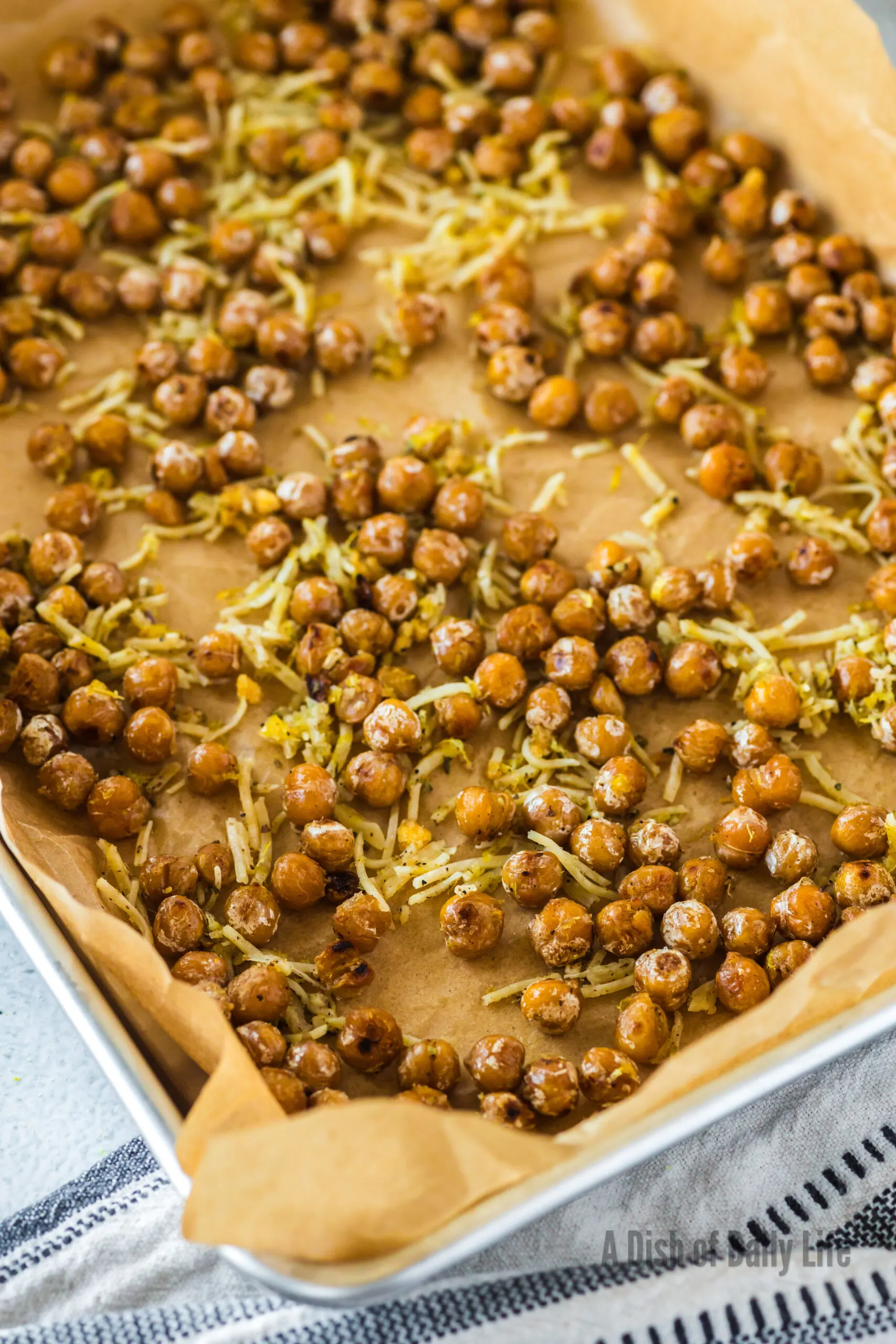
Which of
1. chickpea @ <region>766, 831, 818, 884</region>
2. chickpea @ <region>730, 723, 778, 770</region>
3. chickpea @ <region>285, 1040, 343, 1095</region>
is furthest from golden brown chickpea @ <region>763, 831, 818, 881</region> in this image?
chickpea @ <region>285, 1040, 343, 1095</region>

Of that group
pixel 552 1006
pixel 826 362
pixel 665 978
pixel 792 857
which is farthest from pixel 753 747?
pixel 826 362

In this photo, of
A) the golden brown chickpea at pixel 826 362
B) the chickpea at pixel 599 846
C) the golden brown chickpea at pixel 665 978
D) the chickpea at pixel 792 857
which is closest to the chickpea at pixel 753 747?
the chickpea at pixel 792 857

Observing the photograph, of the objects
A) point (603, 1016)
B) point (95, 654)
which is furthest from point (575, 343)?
point (603, 1016)

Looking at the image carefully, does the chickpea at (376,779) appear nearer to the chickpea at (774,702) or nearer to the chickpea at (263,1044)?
the chickpea at (263,1044)

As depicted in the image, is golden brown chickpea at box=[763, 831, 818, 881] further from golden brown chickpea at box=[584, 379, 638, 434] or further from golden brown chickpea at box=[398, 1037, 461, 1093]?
golden brown chickpea at box=[584, 379, 638, 434]

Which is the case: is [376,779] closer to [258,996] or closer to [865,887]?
[258,996]

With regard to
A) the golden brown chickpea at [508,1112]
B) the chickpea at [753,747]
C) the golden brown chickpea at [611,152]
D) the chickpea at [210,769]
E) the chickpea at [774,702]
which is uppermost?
the golden brown chickpea at [611,152]

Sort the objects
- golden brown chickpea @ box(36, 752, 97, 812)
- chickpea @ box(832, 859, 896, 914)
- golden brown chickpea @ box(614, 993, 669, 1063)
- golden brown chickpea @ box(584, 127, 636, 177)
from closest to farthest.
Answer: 1. golden brown chickpea @ box(614, 993, 669, 1063)
2. chickpea @ box(832, 859, 896, 914)
3. golden brown chickpea @ box(36, 752, 97, 812)
4. golden brown chickpea @ box(584, 127, 636, 177)
